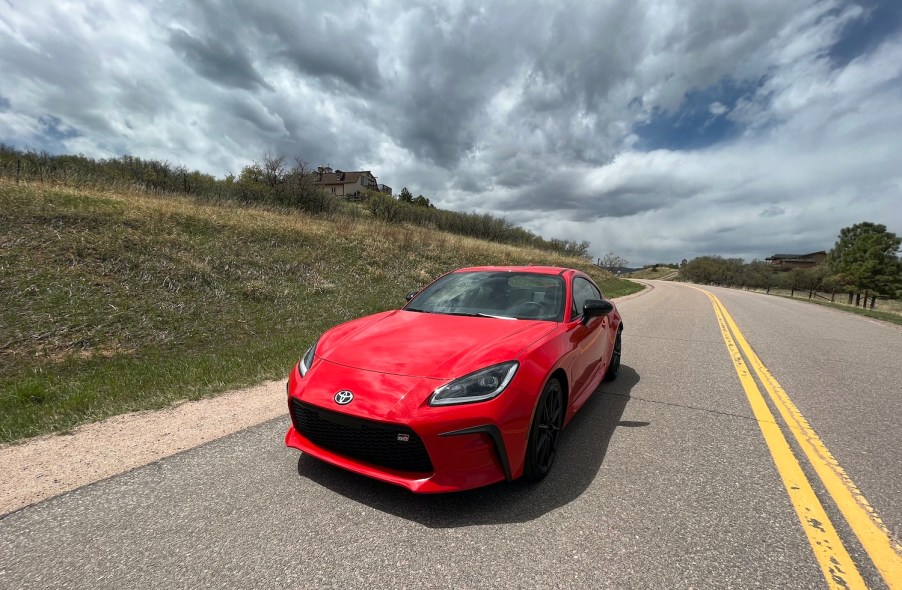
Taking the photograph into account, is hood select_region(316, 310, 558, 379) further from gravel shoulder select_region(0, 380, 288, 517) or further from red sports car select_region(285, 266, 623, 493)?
gravel shoulder select_region(0, 380, 288, 517)

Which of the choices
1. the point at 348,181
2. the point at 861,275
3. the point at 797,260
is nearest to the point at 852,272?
the point at 861,275

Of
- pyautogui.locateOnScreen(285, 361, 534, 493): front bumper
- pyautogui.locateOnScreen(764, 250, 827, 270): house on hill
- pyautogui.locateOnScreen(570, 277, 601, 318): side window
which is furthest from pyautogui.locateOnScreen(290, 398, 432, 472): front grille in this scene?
pyautogui.locateOnScreen(764, 250, 827, 270): house on hill

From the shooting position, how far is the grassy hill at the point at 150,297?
473 centimetres

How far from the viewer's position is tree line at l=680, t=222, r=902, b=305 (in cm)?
4394

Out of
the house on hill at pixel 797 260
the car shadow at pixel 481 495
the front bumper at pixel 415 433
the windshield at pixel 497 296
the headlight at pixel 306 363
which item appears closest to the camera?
the front bumper at pixel 415 433

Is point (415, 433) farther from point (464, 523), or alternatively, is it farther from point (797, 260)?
point (797, 260)

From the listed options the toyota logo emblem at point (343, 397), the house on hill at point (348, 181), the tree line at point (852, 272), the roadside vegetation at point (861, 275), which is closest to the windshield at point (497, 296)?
the toyota logo emblem at point (343, 397)

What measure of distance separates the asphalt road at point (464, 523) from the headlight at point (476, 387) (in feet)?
2.17

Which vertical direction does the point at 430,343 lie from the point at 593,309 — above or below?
below

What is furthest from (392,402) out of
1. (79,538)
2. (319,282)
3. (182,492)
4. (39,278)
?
(319,282)

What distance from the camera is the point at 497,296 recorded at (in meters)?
3.82

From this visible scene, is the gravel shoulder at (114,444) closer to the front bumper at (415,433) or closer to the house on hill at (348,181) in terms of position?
the front bumper at (415,433)

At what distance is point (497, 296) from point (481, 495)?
5.87 feet

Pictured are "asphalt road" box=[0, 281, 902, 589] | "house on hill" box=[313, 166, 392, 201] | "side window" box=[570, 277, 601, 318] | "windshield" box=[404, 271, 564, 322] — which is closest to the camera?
"asphalt road" box=[0, 281, 902, 589]
